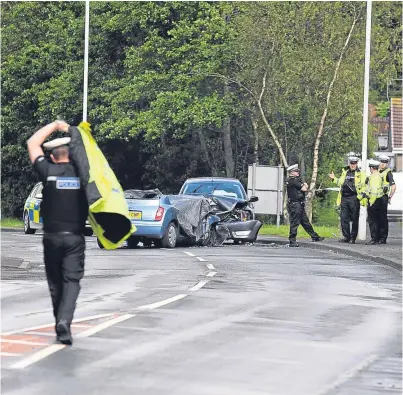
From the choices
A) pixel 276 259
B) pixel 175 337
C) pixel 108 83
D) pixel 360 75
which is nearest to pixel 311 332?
pixel 175 337

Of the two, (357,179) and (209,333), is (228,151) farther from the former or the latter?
(209,333)

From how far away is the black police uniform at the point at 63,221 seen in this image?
11.2 m

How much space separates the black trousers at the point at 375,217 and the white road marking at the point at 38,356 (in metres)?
20.0

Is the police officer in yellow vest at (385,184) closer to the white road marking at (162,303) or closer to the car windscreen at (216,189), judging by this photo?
the car windscreen at (216,189)

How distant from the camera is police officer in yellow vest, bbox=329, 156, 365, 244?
1196 inches

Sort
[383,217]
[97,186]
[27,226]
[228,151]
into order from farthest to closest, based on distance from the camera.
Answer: [228,151] < [27,226] < [383,217] < [97,186]

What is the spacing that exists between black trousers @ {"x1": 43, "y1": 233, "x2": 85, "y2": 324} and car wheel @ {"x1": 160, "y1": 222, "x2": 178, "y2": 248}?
57.5 ft

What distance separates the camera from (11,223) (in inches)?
2010

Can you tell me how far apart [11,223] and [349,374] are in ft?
139

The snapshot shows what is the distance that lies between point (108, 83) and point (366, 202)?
22575 millimetres

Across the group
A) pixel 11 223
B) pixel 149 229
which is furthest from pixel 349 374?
pixel 11 223

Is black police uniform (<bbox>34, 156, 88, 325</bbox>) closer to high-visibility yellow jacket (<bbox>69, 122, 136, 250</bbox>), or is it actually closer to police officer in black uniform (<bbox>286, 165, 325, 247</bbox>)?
high-visibility yellow jacket (<bbox>69, 122, 136, 250</bbox>)

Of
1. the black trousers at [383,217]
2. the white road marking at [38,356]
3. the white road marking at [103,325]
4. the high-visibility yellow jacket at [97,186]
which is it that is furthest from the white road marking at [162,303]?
the black trousers at [383,217]

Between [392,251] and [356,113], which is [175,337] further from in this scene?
[356,113]
